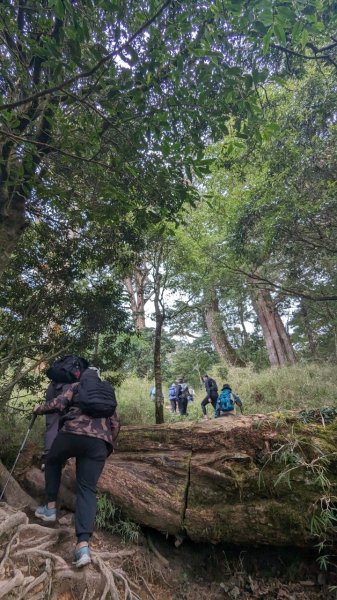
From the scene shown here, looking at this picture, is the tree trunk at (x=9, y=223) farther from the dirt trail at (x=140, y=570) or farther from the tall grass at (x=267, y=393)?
the tall grass at (x=267, y=393)

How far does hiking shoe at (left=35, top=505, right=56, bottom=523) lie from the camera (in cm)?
387

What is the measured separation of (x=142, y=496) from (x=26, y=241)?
520 centimetres

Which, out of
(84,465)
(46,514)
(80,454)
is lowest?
(46,514)

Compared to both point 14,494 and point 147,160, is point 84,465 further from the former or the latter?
point 147,160

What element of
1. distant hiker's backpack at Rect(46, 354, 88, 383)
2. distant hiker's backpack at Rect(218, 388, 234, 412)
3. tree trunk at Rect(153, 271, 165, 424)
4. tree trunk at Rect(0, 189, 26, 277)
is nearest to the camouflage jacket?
distant hiker's backpack at Rect(46, 354, 88, 383)

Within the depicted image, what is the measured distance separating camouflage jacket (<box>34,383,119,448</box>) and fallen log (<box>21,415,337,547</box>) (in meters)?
1.09

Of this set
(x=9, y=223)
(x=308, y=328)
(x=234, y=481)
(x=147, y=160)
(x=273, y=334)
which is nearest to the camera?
(x=234, y=481)

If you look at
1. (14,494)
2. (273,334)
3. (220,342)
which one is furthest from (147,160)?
(220,342)

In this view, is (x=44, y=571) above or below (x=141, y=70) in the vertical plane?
below

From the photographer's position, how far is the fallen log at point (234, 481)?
3.56m

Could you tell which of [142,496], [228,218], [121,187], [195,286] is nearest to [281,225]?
[228,218]

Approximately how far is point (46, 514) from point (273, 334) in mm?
13205

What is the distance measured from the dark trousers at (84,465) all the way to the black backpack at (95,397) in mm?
269

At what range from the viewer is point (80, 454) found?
11.5 ft
